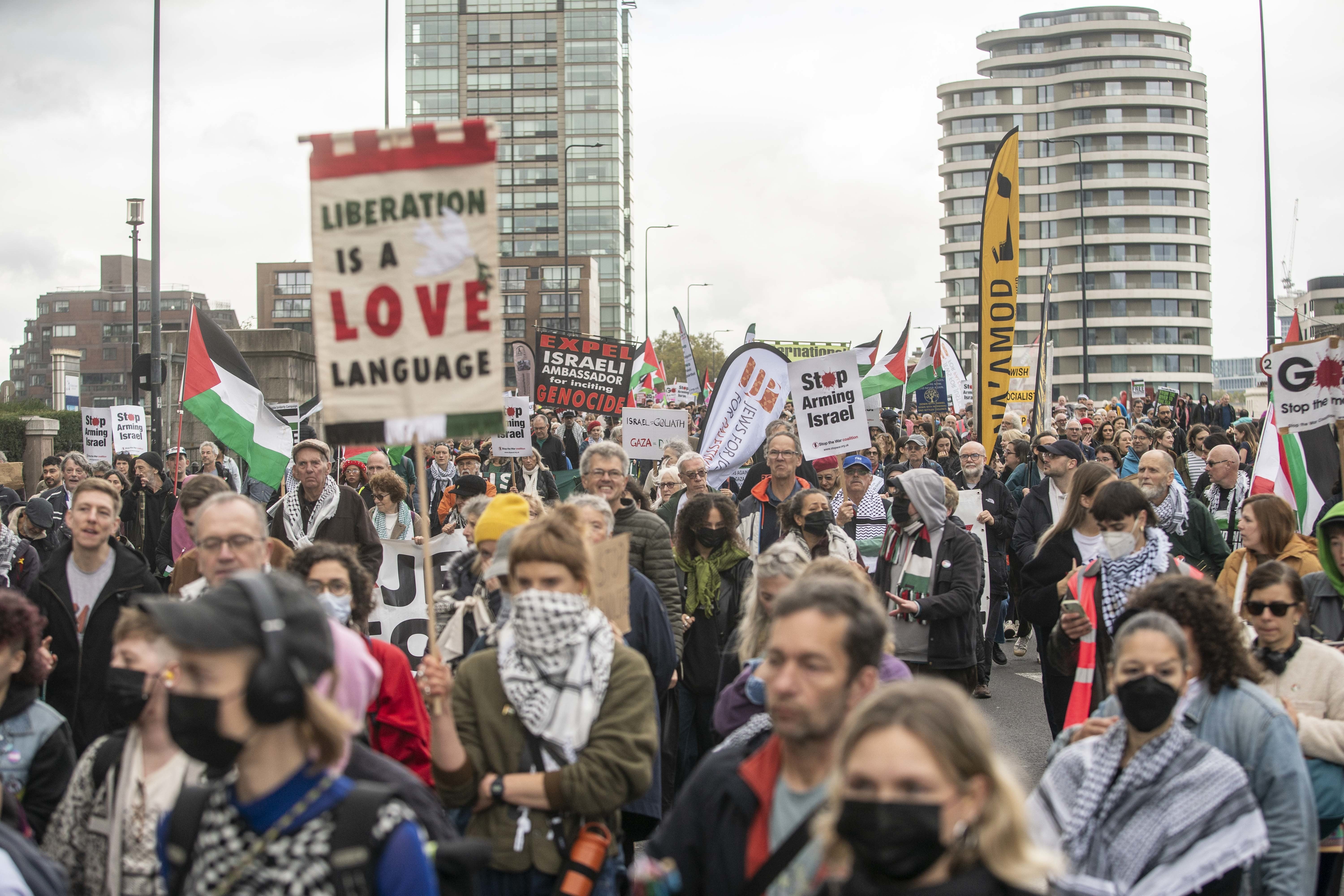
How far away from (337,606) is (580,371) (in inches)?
523

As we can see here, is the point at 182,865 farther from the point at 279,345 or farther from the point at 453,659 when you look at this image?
the point at 279,345

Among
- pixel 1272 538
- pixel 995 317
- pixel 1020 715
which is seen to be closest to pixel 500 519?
pixel 1272 538

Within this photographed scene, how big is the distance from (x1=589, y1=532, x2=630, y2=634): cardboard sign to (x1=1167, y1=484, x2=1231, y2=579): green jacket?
4301 millimetres

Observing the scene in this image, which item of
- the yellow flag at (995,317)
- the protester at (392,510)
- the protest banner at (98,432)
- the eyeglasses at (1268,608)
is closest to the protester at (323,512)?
the protester at (392,510)

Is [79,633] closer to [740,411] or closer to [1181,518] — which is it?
[1181,518]

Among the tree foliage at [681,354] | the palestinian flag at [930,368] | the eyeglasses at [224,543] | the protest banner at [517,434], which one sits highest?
the tree foliage at [681,354]

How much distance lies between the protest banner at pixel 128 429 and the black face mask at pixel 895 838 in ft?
52.5

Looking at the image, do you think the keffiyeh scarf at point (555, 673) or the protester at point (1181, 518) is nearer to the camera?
the keffiyeh scarf at point (555, 673)

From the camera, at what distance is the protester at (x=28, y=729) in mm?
3629

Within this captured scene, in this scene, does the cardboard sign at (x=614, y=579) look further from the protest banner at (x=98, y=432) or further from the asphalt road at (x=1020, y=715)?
the protest banner at (x=98, y=432)

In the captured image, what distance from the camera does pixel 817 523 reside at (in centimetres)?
653

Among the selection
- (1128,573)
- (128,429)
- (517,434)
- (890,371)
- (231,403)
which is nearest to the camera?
(1128,573)

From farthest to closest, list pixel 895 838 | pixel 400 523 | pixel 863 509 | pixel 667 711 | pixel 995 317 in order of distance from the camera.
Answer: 1. pixel 995 317
2. pixel 400 523
3. pixel 863 509
4. pixel 667 711
5. pixel 895 838

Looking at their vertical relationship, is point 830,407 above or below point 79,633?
above
